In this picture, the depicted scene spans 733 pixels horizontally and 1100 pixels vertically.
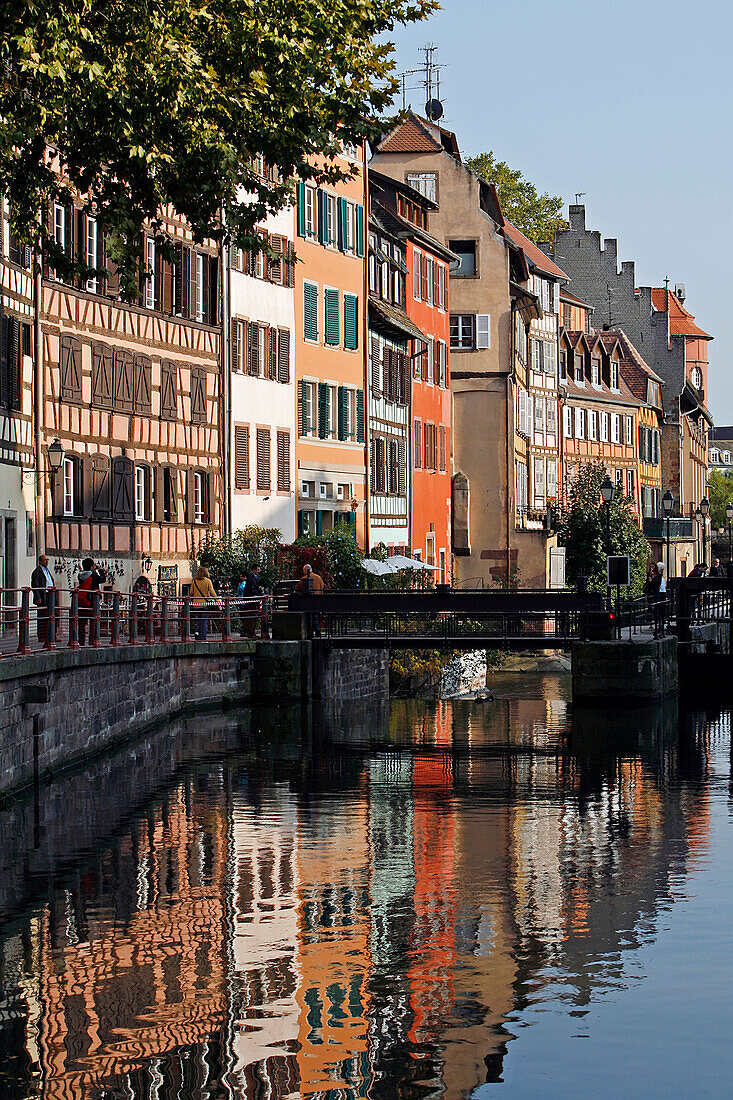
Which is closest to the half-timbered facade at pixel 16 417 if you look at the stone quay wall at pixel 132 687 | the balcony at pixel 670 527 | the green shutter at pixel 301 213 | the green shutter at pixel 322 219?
the stone quay wall at pixel 132 687

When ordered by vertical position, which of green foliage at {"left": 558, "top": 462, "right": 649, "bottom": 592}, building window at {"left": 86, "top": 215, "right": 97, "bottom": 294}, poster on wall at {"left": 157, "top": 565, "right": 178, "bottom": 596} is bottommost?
poster on wall at {"left": 157, "top": 565, "right": 178, "bottom": 596}

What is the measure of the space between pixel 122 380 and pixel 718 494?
14695 centimetres

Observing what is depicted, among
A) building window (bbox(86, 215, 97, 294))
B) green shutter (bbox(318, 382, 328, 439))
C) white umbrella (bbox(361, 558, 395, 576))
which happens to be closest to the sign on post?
white umbrella (bbox(361, 558, 395, 576))

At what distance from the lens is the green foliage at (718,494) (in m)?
170

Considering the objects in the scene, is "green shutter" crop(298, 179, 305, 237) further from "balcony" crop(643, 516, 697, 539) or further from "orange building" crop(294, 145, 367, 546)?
"balcony" crop(643, 516, 697, 539)

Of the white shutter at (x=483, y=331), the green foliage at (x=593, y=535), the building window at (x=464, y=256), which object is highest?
the building window at (x=464, y=256)

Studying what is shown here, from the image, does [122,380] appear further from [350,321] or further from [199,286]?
[350,321]

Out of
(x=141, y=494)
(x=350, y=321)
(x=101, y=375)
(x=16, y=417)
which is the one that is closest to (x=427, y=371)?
(x=350, y=321)

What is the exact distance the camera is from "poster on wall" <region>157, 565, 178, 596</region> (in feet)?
142

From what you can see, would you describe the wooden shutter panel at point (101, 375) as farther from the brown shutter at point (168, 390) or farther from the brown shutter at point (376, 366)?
the brown shutter at point (376, 366)

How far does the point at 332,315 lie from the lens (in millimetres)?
54750

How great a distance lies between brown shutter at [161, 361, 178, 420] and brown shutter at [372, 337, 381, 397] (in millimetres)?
14187

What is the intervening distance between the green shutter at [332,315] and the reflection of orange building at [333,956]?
32.4 metres

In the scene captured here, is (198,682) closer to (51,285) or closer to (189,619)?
(189,619)
